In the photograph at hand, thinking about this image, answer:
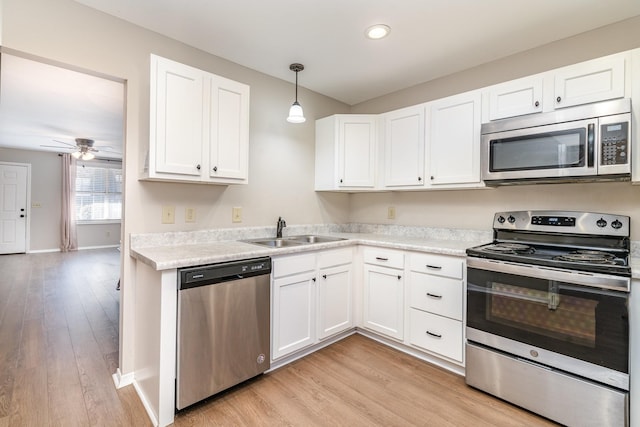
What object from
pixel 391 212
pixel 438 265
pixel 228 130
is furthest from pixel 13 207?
pixel 438 265

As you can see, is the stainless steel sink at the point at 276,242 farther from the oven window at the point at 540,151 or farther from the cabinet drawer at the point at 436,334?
the oven window at the point at 540,151

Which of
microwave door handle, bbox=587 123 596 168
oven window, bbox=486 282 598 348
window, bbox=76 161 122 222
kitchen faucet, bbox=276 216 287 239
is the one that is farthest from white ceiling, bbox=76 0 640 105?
window, bbox=76 161 122 222

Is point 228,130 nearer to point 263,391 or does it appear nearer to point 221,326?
point 221,326

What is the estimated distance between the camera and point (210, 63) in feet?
8.13

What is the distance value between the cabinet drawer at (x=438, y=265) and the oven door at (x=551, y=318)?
14 centimetres

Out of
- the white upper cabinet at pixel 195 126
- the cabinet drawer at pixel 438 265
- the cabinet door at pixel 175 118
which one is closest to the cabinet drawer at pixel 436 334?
the cabinet drawer at pixel 438 265

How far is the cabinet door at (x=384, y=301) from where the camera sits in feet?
8.14

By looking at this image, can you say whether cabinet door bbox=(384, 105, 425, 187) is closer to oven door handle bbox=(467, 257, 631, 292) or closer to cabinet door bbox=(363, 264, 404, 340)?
cabinet door bbox=(363, 264, 404, 340)

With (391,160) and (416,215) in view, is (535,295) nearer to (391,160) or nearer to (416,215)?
(416,215)

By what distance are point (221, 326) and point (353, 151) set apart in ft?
6.67

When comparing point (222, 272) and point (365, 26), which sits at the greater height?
point (365, 26)

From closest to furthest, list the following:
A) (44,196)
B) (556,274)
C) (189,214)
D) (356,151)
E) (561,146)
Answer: (556,274) → (561,146) → (189,214) → (356,151) → (44,196)

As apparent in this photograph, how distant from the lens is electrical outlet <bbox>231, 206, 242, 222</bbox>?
8.60ft

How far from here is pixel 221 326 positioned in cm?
181
